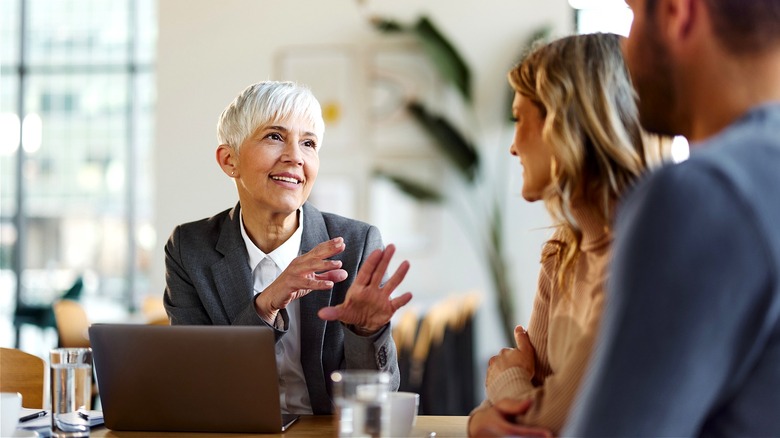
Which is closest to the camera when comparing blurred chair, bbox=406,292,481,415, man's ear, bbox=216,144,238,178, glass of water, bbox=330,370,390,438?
glass of water, bbox=330,370,390,438

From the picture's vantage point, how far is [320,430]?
5.49 feet

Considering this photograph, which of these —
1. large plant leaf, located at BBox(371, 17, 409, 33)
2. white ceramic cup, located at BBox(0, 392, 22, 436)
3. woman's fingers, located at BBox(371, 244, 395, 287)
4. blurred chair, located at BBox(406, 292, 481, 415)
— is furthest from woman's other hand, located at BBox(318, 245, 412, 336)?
large plant leaf, located at BBox(371, 17, 409, 33)

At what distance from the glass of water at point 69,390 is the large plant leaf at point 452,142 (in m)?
4.66

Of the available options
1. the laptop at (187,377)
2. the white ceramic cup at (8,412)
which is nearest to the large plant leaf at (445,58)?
the laptop at (187,377)

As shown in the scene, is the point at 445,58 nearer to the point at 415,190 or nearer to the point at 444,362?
the point at 415,190

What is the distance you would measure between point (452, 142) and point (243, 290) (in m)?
4.10

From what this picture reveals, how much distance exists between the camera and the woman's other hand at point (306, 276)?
1846 mm

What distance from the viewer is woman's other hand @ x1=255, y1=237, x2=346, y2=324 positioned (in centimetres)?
185

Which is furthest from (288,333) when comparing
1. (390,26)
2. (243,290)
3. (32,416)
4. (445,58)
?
(390,26)

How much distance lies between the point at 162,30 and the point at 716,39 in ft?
20.8

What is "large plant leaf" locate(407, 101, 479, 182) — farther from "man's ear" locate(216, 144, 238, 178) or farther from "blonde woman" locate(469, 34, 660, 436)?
"blonde woman" locate(469, 34, 660, 436)

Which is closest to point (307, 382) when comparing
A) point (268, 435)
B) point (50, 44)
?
point (268, 435)

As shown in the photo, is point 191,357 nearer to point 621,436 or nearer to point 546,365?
point 546,365

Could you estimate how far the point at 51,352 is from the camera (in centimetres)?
151
